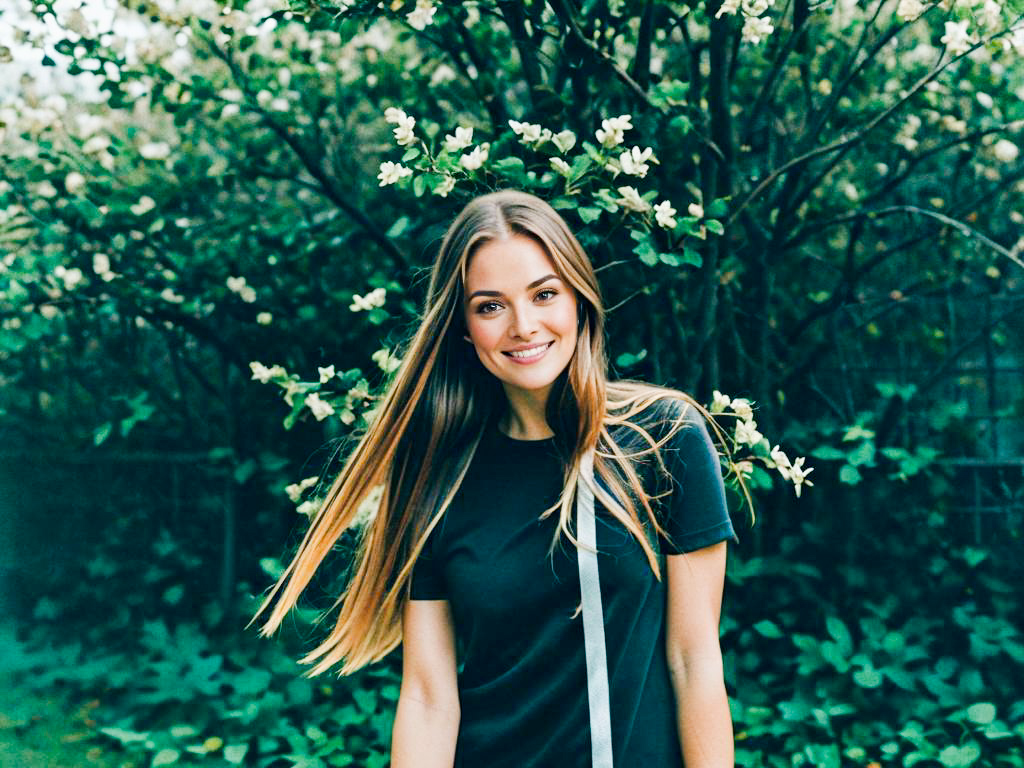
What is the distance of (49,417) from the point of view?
13.5ft

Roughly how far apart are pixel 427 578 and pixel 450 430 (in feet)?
0.94

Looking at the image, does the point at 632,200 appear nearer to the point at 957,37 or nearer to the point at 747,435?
the point at 747,435

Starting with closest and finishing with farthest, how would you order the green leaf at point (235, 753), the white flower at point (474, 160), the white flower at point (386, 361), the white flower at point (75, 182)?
the white flower at point (474, 160)
the white flower at point (386, 361)
the green leaf at point (235, 753)
the white flower at point (75, 182)

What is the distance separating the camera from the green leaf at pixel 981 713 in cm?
286

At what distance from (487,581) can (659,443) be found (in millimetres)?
381

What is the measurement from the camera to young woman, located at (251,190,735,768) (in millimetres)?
1652

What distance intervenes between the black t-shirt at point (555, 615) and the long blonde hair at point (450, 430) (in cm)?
4

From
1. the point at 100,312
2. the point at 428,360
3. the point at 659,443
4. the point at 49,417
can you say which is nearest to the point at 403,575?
the point at 428,360

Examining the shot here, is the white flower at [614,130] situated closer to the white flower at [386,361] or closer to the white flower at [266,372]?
the white flower at [386,361]

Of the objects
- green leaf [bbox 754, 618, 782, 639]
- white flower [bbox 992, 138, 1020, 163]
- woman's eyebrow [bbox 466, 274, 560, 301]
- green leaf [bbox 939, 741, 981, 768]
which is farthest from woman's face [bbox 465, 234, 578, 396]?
white flower [bbox 992, 138, 1020, 163]

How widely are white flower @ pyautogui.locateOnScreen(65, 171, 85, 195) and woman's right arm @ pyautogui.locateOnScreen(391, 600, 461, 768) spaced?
2.19 metres

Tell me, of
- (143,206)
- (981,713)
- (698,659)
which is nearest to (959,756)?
(981,713)

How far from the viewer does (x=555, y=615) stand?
1.68m

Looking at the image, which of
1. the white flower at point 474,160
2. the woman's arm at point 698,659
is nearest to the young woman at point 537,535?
the woman's arm at point 698,659
